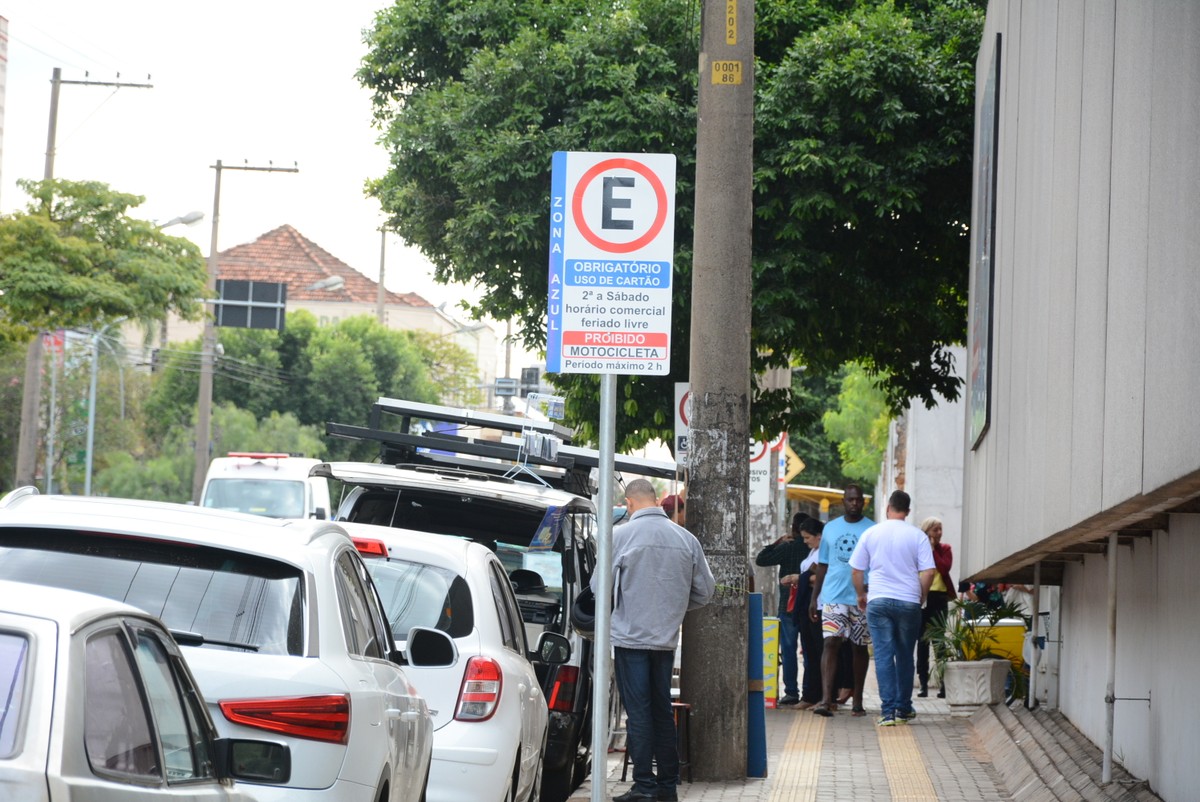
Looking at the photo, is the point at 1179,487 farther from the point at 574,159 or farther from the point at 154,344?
the point at 154,344

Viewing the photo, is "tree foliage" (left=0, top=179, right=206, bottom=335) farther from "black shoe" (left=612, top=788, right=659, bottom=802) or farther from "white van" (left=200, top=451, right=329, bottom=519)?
"black shoe" (left=612, top=788, right=659, bottom=802)

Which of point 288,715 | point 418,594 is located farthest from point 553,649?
point 288,715

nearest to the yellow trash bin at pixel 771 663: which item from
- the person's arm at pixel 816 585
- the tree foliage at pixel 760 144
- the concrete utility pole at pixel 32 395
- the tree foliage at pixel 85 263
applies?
the person's arm at pixel 816 585

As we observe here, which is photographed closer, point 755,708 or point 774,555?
point 755,708

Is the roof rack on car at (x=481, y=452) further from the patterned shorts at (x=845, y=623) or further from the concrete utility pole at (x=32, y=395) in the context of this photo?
the concrete utility pole at (x=32, y=395)

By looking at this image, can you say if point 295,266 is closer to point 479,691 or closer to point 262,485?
point 262,485

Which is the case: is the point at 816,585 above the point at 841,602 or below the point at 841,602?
above

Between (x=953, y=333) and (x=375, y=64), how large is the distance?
301 inches

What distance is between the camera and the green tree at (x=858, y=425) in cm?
4731

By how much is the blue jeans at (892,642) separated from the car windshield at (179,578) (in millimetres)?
9111

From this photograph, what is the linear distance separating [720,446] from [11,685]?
7.64 metres

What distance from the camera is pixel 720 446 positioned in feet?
36.2

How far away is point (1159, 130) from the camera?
4750 millimetres

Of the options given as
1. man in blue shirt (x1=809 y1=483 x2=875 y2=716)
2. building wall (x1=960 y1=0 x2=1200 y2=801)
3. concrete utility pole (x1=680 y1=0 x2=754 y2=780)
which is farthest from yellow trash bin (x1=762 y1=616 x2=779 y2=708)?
concrete utility pole (x1=680 y1=0 x2=754 y2=780)
